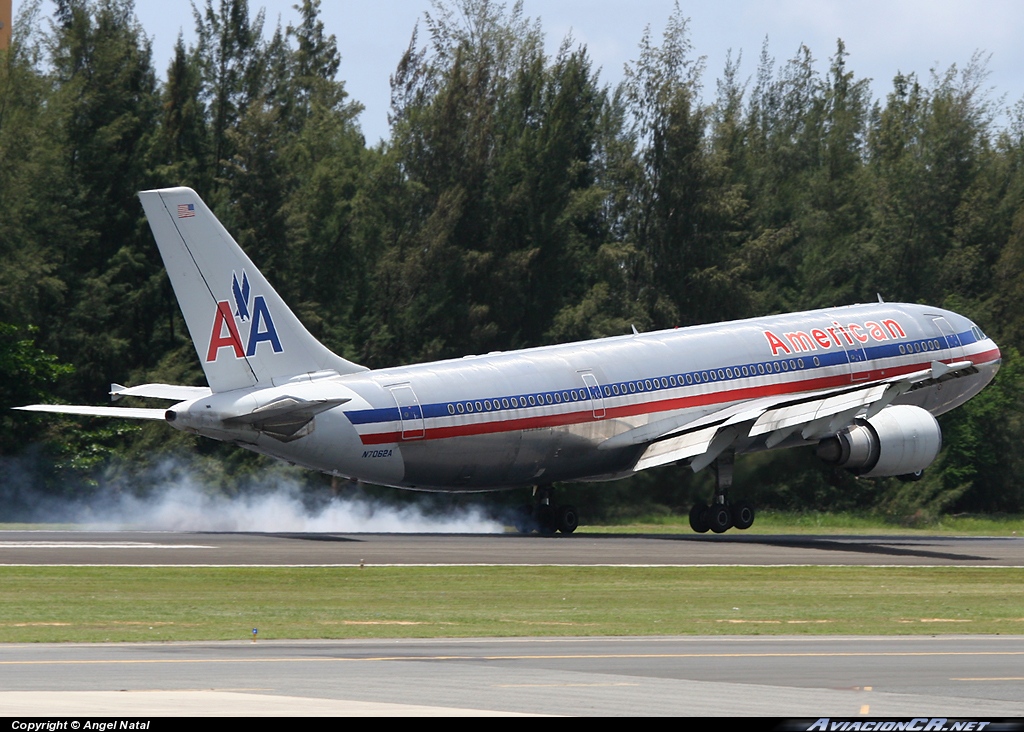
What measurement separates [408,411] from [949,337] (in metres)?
18.9

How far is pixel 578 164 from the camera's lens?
3098 inches

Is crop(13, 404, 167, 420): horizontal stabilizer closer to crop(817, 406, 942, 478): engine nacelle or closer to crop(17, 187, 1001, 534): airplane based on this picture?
crop(17, 187, 1001, 534): airplane

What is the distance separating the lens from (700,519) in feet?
157

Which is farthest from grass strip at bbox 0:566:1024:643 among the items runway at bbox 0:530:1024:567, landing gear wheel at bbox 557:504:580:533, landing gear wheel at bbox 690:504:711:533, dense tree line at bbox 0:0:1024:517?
dense tree line at bbox 0:0:1024:517

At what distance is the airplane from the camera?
133ft

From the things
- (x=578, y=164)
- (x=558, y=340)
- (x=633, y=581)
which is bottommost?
(x=633, y=581)

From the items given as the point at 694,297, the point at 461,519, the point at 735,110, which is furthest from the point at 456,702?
the point at 735,110

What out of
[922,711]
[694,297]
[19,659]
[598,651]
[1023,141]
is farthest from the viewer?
[1023,141]

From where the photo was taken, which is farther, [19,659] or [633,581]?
[633,581]

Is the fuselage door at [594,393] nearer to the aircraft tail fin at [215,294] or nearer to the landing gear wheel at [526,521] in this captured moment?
the landing gear wheel at [526,521]

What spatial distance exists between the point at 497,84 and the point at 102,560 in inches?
1934

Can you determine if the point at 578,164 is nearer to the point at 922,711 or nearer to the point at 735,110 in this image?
the point at 735,110

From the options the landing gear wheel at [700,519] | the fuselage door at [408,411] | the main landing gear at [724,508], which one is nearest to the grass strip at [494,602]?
the fuselage door at [408,411]

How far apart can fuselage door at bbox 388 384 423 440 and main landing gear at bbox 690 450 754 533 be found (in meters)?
9.41
